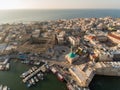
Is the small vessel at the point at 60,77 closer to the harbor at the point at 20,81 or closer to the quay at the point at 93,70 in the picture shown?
the harbor at the point at 20,81

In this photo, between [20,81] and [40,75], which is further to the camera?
[40,75]

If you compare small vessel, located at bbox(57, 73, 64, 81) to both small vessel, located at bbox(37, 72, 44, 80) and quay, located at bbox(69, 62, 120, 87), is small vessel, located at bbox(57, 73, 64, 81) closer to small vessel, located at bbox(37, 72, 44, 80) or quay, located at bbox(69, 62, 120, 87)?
quay, located at bbox(69, 62, 120, 87)

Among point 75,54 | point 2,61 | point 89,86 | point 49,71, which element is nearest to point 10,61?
point 2,61

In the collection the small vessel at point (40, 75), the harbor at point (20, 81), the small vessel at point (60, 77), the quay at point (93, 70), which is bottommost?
the harbor at point (20, 81)

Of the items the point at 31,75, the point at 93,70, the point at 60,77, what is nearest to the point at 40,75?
the point at 31,75

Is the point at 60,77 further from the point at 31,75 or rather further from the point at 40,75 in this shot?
the point at 31,75

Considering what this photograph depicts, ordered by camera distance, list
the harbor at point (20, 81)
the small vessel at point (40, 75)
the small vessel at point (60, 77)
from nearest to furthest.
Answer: the harbor at point (20, 81)
the small vessel at point (60, 77)
the small vessel at point (40, 75)

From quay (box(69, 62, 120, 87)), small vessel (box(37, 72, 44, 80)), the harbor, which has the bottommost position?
the harbor

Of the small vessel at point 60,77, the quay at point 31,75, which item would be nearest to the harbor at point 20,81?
the small vessel at point 60,77

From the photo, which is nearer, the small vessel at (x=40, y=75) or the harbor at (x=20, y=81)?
the harbor at (x=20, y=81)

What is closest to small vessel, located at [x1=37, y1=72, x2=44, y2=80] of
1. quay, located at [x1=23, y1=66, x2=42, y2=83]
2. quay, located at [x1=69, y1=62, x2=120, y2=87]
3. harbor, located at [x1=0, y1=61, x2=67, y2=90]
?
harbor, located at [x1=0, y1=61, x2=67, y2=90]

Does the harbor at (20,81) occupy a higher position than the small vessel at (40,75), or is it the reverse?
the small vessel at (40,75)
